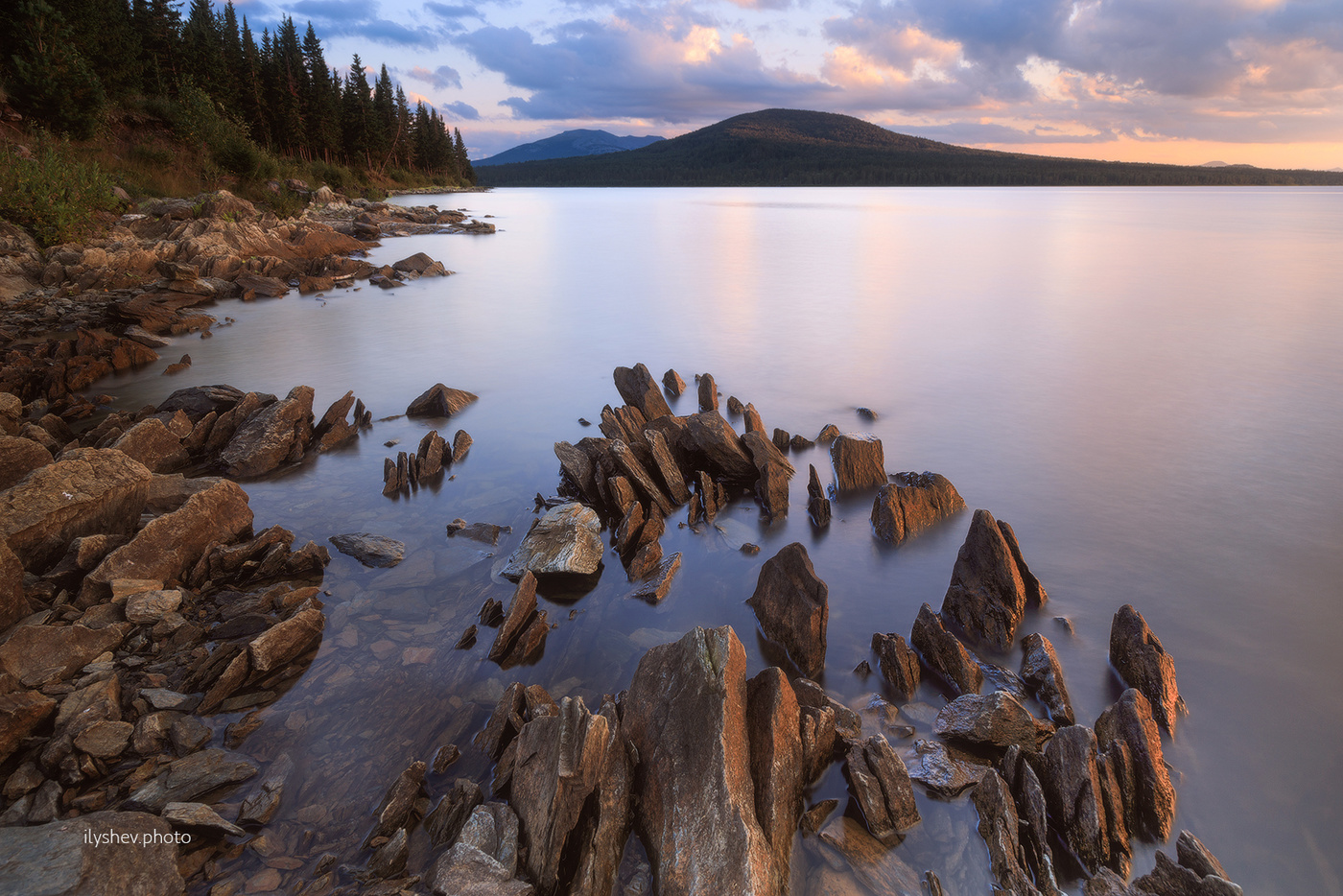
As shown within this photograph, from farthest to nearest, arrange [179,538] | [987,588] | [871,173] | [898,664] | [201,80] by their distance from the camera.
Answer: [871,173]
[201,80]
[179,538]
[987,588]
[898,664]

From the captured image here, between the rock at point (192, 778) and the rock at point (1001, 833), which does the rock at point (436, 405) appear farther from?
the rock at point (1001, 833)

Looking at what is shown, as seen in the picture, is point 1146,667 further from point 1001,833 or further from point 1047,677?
point 1001,833

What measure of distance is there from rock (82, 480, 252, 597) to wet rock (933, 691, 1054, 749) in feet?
21.5

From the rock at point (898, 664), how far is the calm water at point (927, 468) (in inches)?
7.8

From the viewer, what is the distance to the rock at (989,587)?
18.0 feet

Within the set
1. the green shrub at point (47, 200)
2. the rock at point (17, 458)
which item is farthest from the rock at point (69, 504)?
the green shrub at point (47, 200)

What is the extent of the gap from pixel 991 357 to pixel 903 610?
11.4 metres

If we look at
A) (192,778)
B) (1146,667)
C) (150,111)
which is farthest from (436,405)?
(150,111)

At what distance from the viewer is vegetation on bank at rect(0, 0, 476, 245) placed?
74.9ft

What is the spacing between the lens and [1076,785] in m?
3.71

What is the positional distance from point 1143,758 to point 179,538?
7758 mm

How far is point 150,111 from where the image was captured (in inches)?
1633

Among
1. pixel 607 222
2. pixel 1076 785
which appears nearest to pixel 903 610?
pixel 1076 785

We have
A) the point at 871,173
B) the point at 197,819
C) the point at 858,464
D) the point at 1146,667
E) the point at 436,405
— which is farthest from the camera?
the point at 871,173
